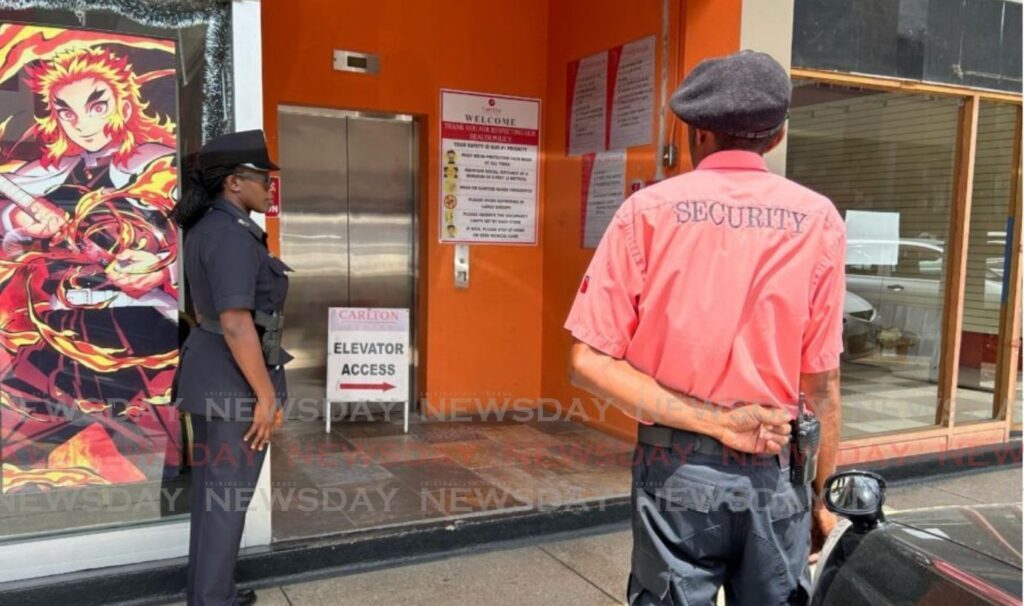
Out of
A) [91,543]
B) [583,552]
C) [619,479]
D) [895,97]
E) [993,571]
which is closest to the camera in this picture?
[993,571]

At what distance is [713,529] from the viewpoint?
1.82 m

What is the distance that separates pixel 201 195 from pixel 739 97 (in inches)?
86.6

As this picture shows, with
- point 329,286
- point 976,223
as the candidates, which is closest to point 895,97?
point 976,223

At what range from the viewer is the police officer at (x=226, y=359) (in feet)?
9.94

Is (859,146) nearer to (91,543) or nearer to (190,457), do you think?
(190,457)

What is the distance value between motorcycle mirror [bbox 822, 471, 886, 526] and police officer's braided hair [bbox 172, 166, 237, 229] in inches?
96.4

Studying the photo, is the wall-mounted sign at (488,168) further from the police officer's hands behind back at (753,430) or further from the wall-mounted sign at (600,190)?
the police officer's hands behind back at (753,430)

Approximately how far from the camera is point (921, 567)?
6.31ft

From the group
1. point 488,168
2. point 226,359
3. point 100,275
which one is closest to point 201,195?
point 226,359

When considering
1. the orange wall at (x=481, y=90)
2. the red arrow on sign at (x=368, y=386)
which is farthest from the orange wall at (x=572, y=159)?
the red arrow on sign at (x=368, y=386)

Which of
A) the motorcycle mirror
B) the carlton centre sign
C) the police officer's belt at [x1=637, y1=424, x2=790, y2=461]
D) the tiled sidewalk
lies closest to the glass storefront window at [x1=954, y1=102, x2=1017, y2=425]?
the tiled sidewalk

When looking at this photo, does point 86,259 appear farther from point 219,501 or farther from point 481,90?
point 481,90

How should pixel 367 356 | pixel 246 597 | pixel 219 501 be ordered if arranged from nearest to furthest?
pixel 219 501 → pixel 246 597 → pixel 367 356

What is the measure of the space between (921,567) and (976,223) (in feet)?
16.9
